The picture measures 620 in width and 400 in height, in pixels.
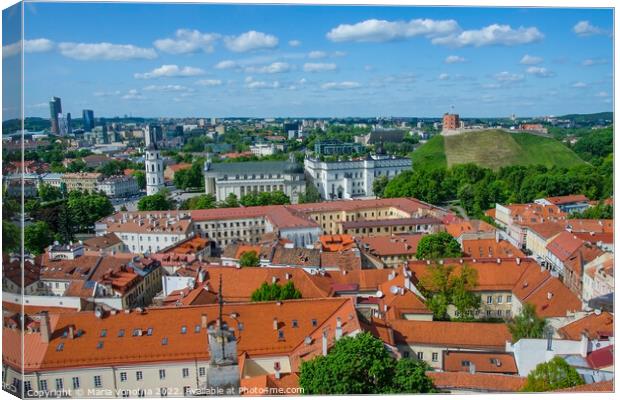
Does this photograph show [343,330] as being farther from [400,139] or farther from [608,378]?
[400,139]

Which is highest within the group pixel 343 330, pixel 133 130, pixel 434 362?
pixel 133 130

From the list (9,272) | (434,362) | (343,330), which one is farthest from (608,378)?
(9,272)

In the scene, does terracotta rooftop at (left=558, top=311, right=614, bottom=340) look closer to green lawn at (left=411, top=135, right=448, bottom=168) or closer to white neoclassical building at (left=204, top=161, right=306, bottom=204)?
white neoclassical building at (left=204, top=161, right=306, bottom=204)

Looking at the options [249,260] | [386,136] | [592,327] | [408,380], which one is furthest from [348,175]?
[386,136]

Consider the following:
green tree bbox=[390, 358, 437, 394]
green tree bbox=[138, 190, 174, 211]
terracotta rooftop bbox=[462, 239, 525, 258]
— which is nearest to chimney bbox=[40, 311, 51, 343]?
green tree bbox=[390, 358, 437, 394]

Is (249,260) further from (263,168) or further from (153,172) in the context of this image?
(263,168)

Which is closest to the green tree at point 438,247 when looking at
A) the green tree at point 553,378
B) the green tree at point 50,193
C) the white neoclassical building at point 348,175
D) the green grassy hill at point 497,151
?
the green tree at point 553,378

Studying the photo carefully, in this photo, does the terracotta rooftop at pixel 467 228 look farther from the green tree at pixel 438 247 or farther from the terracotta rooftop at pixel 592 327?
the terracotta rooftop at pixel 592 327
